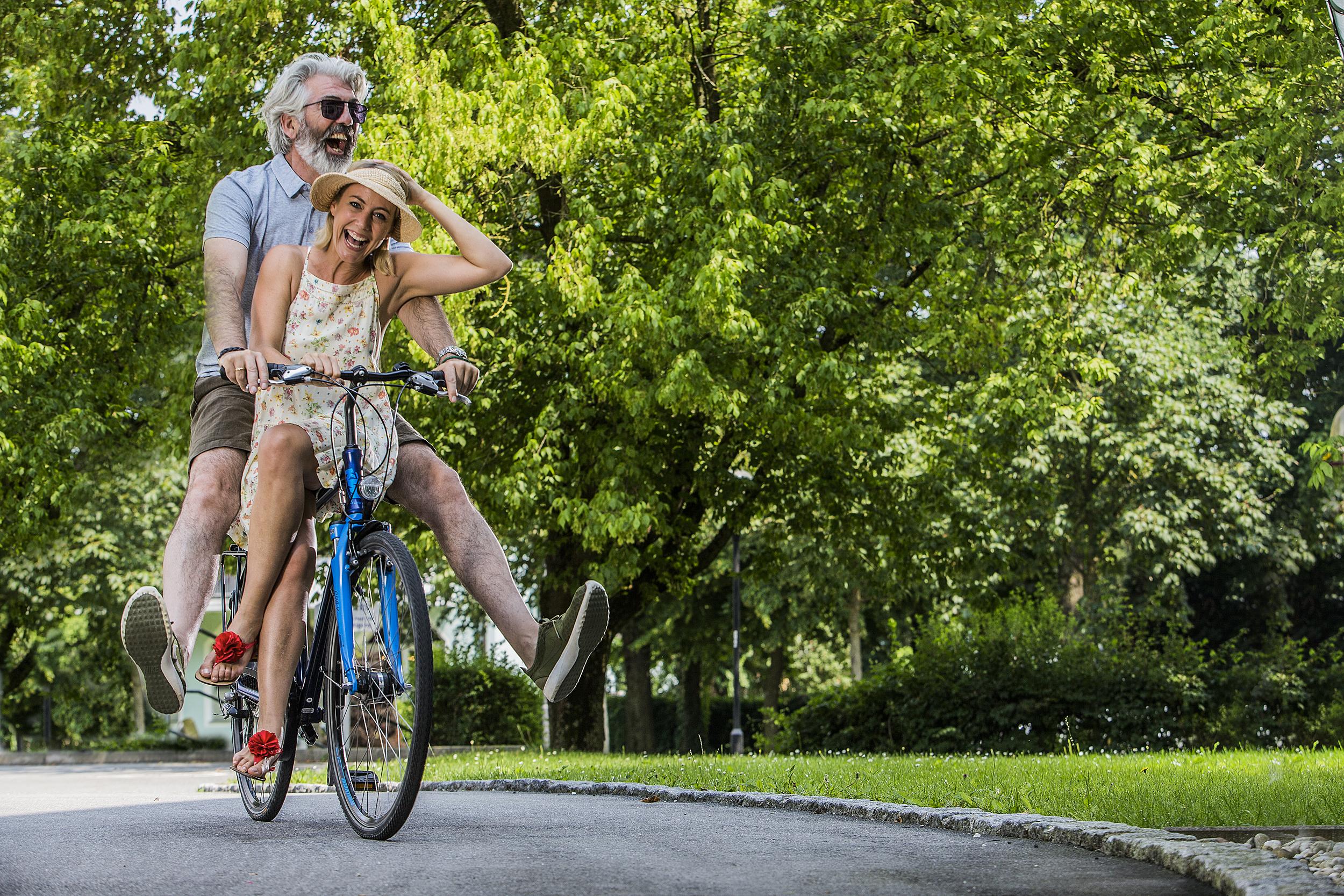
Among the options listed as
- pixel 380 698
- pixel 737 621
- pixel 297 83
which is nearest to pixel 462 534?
pixel 380 698

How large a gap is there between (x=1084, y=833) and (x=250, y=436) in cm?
321

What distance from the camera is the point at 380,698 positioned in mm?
4977

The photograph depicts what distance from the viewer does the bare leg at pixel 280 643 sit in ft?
16.9

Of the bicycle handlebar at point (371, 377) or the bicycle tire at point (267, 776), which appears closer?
the bicycle handlebar at point (371, 377)

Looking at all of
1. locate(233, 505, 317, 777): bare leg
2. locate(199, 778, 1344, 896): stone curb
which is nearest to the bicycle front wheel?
locate(233, 505, 317, 777): bare leg

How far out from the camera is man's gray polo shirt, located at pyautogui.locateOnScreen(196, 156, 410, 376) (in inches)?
210

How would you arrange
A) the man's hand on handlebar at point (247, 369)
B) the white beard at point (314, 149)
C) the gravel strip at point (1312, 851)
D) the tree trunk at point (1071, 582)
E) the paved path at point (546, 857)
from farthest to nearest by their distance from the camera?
the tree trunk at point (1071, 582) → the white beard at point (314, 149) → the man's hand on handlebar at point (247, 369) → the gravel strip at point (1312, 851) → the paved path at point (546, 857)

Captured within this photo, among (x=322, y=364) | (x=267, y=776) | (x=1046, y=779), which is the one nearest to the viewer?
(x=322, y=364)

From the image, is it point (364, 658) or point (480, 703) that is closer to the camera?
point (364, 658)

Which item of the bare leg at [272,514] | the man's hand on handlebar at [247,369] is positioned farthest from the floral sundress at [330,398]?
the man's hand on handlebar at [247,369]

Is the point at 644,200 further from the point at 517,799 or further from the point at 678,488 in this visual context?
the point at 517,799

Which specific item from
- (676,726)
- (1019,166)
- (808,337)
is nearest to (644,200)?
(808,337)

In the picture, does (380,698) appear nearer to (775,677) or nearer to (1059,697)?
(1059,697)

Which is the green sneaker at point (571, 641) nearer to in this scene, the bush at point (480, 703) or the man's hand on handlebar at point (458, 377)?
the man's hand on handlebar at point (458, 377)
